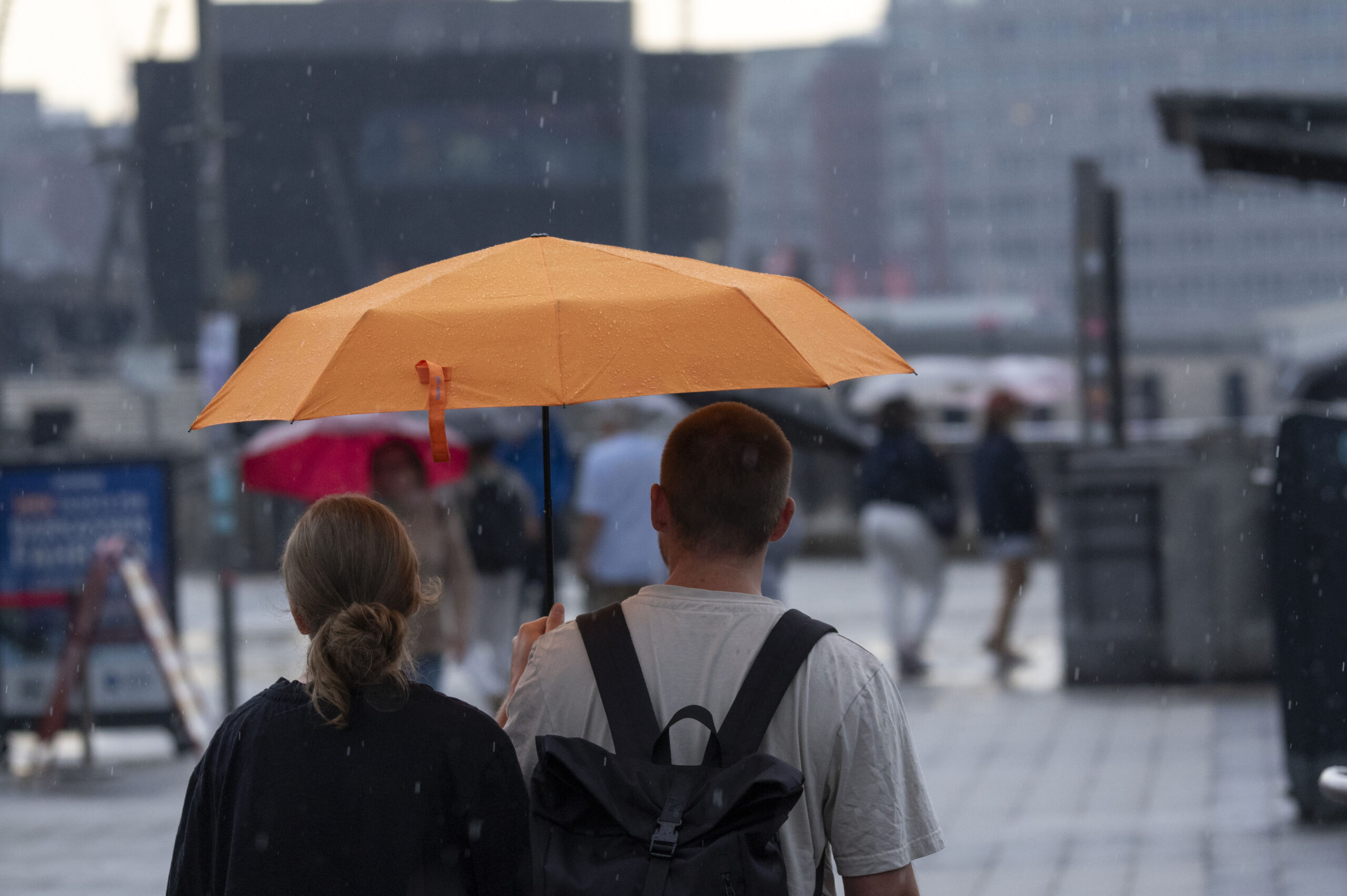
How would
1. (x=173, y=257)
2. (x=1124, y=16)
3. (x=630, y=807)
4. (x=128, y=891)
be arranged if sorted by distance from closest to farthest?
1. (x=630, y=807)
2. (x=128, y=891)
3. (x=173, y=257)
4. (x=1124, y=16)

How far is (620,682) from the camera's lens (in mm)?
2500

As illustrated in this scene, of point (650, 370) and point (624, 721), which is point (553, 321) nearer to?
point (650, 370)

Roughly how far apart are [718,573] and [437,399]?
533 millimetres

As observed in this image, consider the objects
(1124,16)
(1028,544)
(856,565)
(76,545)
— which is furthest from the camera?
(1124,16)

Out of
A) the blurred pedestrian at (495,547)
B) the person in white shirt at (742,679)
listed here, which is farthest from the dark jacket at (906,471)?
the person in white shirt at (742,679)

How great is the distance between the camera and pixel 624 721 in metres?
2.46

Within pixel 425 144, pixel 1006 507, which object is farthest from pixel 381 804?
pixel 425 144

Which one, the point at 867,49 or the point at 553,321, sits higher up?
the point at 867,49

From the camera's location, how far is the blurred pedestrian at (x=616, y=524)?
326 inches

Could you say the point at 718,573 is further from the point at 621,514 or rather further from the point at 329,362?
the point at 621,514

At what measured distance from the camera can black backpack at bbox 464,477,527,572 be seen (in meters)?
9.30

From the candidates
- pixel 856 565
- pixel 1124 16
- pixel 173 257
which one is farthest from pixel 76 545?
pixel 1124 16

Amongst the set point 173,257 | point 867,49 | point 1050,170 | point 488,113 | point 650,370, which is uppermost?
point 867,49

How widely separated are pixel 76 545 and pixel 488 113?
136 feet
